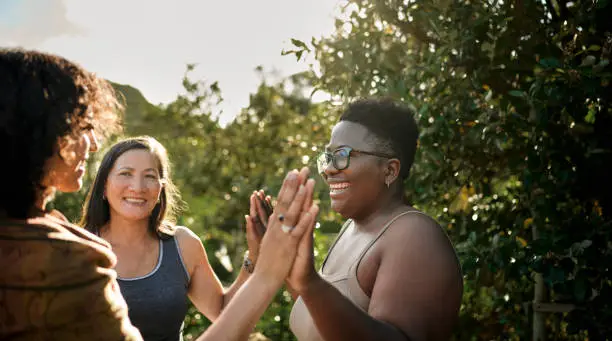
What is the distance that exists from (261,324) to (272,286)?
4.07m

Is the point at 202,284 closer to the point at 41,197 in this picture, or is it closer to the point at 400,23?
the point at 41,197

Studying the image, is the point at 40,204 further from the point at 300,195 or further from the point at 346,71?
the point at 346,71

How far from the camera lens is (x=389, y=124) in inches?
103

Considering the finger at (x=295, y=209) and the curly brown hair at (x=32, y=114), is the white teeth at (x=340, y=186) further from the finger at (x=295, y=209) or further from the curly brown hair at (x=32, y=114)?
the curly brown hair at (x=32, y=114)

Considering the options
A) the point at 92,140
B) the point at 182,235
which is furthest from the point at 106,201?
the point at 92,140

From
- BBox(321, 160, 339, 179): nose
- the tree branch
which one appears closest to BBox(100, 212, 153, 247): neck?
BBox(321, 160, 339, 179): nose

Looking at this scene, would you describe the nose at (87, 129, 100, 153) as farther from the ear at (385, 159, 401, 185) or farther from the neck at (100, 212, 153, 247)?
the neck at (100, 212, 153, 247)

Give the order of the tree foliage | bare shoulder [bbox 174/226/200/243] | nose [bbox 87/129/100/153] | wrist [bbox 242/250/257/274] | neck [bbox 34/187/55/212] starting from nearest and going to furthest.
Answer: neck [bbox 34/187/55/212] → nose [bbox 87/129/100/153] → wrist [bbox 242/250/257/274] → the tree foliage → bare shoulder [bbox 174/226/200/243]

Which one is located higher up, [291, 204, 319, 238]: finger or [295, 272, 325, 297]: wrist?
[291, 204, 319, 238]: finger

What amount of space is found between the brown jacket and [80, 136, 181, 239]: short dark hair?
5.06ft

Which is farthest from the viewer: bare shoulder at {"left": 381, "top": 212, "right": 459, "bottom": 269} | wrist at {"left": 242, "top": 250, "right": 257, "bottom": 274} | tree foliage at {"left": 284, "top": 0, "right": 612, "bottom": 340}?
tree foliage at {"left": 284, "top": 0, "right": 612, "bottom": 340}

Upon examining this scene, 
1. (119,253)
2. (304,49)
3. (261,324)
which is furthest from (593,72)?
(261,324)

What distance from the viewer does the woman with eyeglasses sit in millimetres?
2059

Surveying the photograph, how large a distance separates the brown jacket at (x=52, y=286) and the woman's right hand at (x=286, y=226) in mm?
485
